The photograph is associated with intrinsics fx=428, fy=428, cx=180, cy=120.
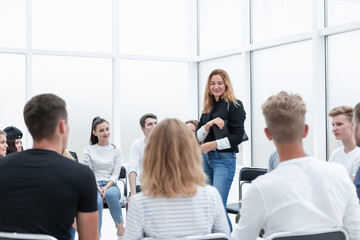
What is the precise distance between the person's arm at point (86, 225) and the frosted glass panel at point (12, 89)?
4893 mm

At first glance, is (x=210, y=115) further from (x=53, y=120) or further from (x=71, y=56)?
(x=71, y=56)

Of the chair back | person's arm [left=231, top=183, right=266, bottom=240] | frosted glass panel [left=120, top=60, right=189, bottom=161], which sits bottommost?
the chair back

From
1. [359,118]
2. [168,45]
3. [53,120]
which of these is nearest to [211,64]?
[168,45]

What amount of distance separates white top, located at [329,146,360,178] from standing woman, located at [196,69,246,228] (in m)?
0.76

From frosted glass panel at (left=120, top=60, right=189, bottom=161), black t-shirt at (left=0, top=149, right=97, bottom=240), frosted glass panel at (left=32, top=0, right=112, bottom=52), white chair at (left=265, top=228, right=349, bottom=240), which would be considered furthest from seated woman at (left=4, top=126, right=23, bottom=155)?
white chair at (left=265, top=228, right=349, bottom=240)

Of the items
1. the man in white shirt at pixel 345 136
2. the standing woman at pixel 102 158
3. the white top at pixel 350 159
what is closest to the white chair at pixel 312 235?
the white top at pixel 350 159

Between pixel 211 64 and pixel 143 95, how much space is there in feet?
4.12

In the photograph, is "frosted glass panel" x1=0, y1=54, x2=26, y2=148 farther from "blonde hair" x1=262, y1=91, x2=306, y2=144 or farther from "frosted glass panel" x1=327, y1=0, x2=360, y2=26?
"blonde hair" x1=262, y1=91, x2=306, y2=144

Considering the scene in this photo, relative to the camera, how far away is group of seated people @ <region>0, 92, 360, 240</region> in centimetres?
159

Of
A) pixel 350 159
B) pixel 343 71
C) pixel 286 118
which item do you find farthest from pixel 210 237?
pixel 343 71

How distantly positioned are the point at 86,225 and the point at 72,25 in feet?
17.4

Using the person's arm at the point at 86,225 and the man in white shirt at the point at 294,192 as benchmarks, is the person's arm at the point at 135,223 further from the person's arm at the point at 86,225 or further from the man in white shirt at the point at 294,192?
the man in white shirt at the point at 294,192

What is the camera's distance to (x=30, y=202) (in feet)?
5.62

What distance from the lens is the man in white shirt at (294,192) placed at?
5.16ft
